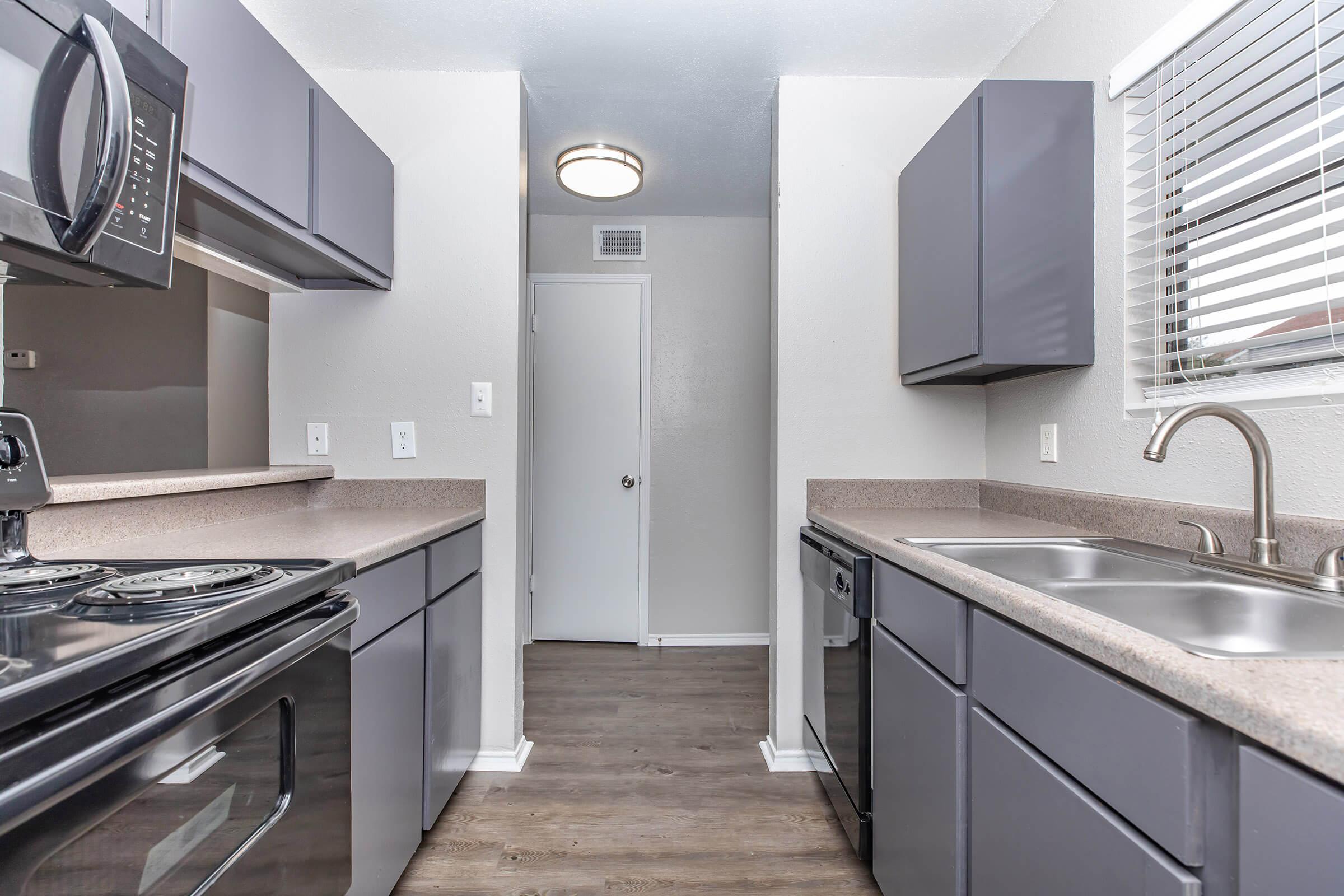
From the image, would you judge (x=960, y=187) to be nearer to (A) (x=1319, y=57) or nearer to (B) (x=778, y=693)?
(A) (x=1319, y=57)

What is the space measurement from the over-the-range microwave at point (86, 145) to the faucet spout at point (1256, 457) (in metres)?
1.75

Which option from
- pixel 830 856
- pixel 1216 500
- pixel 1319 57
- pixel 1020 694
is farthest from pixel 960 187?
pixel 830 856

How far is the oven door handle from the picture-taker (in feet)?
1.69

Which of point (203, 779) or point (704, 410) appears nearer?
point (203, 779)

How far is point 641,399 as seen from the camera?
3.48 m

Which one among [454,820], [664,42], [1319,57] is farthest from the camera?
[664,42]

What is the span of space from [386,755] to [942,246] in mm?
1978

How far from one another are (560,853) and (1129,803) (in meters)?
1.46

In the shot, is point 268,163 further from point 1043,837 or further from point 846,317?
point 1043,837

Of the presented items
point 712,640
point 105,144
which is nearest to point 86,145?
point 105,144

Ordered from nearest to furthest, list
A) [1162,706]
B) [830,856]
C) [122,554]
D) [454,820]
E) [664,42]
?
[1162,706], [122,554], [830,856], [454,820], [664,42]

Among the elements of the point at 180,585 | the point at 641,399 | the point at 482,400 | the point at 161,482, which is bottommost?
the point at 180,585

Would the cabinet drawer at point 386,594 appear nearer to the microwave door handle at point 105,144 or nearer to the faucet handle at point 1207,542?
the microwave door handle at point 105,144

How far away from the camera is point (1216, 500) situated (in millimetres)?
1278
